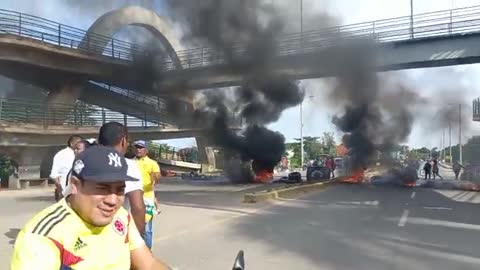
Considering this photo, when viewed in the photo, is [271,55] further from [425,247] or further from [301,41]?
[425,247]

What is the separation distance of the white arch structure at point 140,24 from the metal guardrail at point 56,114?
13.6 ft

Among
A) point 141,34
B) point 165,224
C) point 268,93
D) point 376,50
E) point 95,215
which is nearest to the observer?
point 95,215

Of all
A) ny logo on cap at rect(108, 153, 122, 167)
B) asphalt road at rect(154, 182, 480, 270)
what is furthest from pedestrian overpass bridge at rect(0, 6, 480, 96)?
ny logo on cap at rect(108, 153, 122, 167)

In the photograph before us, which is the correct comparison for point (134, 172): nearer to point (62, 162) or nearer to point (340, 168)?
point (62, 162)

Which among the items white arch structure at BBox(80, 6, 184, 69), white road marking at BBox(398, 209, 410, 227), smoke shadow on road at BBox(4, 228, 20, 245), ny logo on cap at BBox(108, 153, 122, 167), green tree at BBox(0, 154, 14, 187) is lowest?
white road marking at BBox(398, 209, 410, 227)

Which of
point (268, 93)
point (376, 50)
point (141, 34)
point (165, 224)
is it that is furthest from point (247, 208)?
point (141, 34)

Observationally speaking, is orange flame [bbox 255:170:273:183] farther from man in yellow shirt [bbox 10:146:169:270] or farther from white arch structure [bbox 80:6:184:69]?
man in yellow shirt [bbox 10:146:169:270]

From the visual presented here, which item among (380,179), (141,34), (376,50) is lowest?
(380,179)

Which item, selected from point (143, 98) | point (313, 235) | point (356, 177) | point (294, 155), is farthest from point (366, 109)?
point (294, 155)

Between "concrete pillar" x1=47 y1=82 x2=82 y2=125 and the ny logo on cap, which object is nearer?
the ny logo on cap

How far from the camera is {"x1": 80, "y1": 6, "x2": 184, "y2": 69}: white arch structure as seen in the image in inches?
1414

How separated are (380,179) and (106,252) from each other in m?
28.1

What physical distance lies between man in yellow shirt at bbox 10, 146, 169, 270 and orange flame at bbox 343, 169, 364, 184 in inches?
1075

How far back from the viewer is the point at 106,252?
6.39 ft
